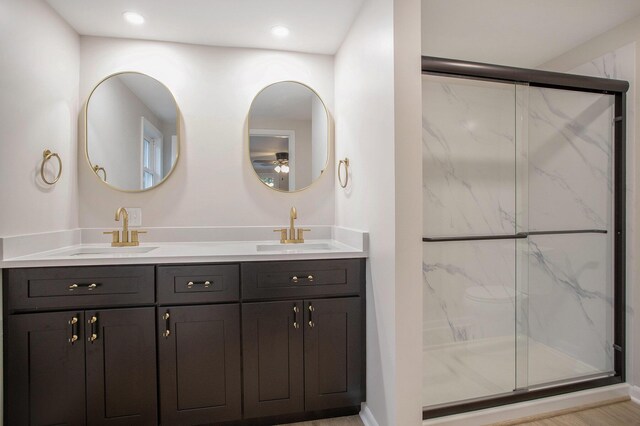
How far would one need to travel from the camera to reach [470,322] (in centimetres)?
242

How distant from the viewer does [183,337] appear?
1680mm

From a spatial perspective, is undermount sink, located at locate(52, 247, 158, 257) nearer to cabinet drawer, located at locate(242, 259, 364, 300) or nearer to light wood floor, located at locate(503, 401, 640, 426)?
cabinet drawer, located at locate(242, 259, 364, 300)

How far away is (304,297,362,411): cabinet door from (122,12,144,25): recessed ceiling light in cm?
198

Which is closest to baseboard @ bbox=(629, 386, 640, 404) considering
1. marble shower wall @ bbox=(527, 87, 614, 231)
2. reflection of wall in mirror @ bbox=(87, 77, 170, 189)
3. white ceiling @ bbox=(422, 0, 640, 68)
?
marble shower wall @ bbox=(527, 87, 614, 231)

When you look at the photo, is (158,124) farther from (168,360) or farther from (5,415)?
(5,415)

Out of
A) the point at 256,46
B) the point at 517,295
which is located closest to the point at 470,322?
the point at 517,295

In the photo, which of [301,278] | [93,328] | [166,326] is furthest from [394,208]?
[93,328]

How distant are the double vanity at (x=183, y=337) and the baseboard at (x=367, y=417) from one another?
56 millimetres

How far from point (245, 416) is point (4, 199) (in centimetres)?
162

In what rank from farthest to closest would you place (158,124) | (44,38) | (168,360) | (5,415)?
(158,124)
(44,38)
(168,360)
(5,415)

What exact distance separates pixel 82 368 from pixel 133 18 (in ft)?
6.53

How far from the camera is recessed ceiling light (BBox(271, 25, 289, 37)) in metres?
2.10

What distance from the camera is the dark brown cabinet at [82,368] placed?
1.54m

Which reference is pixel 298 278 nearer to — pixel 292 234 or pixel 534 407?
pixel 292 234
